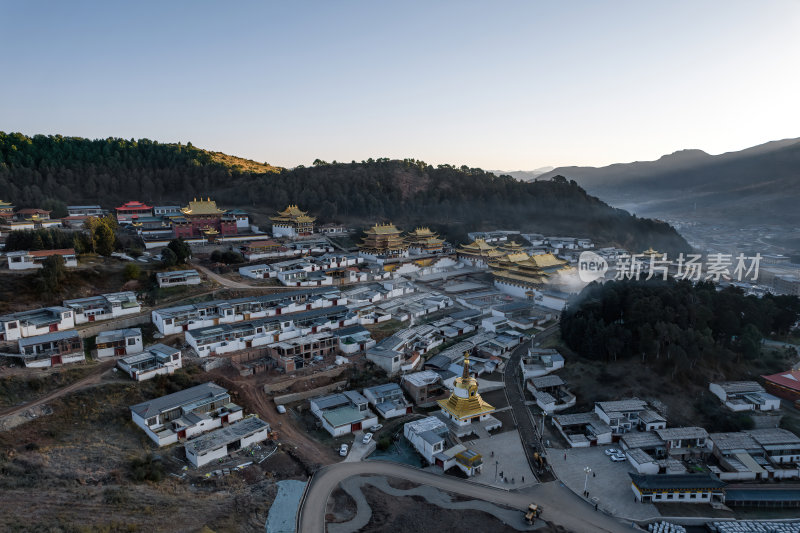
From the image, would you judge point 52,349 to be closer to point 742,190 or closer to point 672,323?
point 672,323

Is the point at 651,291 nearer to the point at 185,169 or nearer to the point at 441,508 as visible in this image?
the point at 441,508

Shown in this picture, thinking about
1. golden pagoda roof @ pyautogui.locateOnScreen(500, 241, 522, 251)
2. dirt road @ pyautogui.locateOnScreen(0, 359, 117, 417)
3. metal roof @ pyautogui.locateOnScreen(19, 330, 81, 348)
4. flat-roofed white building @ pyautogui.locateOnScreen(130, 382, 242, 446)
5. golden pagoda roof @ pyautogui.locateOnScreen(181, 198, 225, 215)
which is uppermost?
golden pagoda roof @ pyautogui.locateOnScreen(181, 198, 225, 215)

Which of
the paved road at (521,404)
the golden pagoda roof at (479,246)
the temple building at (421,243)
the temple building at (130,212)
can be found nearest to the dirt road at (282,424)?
the paved road at (521,404)

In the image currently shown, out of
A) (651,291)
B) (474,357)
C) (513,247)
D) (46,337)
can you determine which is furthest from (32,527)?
(513,247)

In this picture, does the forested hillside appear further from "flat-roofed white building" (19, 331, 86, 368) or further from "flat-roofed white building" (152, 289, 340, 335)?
"flat-roofed white building" (19, 331, 86, 368)

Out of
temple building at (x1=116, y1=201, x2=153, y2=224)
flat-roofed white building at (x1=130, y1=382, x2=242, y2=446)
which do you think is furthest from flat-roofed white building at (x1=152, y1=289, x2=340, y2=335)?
temple building at (x1=116, y1=201, x2=153, y2=224)

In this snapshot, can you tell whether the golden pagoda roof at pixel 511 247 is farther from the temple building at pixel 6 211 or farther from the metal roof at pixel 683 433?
the temple building at pixel 6 211
